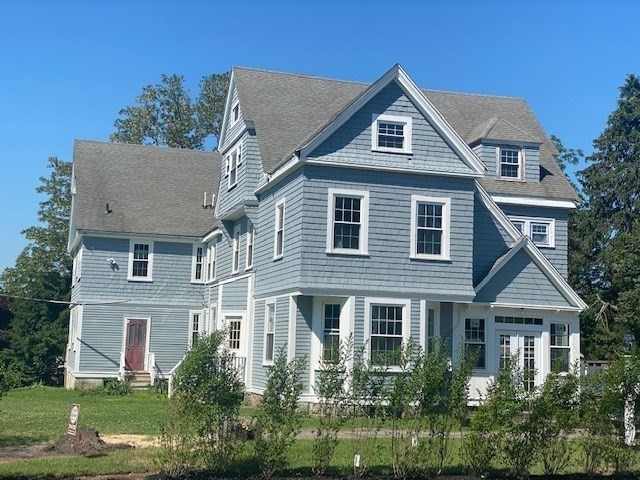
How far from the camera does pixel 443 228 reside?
72.9ft

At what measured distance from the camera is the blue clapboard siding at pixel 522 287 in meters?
23.0

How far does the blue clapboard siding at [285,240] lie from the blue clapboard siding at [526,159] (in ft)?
26.3

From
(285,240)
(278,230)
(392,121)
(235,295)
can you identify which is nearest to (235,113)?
(235,295)

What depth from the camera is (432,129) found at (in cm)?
2225

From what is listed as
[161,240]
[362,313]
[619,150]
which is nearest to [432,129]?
[362,313]

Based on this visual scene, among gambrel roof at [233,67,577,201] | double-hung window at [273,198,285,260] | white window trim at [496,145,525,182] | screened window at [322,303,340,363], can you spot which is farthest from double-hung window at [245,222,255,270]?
white window trim at [496,145,525,182]

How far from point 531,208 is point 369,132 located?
952cm

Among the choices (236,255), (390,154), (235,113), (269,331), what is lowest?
(269,331)

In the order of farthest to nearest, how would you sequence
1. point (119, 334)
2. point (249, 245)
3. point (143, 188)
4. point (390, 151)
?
point (143, 188) < point (119, 334) < point (249, 245) < point (390, 151)

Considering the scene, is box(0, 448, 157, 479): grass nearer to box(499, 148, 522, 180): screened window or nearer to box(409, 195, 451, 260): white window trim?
box(409, 195, 451, 260): white window trim

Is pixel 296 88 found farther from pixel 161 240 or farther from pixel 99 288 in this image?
pixel 99 288

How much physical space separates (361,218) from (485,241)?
175 inches

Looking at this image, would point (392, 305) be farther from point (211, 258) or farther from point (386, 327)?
point (211, 258)

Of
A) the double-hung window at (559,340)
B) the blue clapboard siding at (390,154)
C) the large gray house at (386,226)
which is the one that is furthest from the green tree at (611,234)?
the blue clapboard siding at (390,154)
